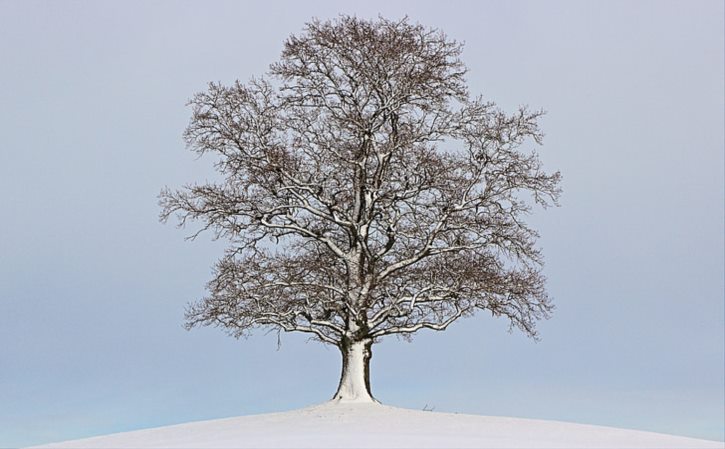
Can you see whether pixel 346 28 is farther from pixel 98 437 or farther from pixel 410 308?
pixel 98 437

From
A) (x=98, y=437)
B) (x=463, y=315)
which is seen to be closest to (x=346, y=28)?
(x=463, y=315)

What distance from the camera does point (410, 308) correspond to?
20.6 meters

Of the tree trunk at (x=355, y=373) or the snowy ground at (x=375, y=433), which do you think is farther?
the tree trunk at (x=355, y=373)

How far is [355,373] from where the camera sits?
20.5 meters

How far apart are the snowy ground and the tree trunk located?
35 cm

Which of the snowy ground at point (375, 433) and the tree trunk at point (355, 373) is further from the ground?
the tree trunk at point (355, 373)

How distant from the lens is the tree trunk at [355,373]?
2036cm

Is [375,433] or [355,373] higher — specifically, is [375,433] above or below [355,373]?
below

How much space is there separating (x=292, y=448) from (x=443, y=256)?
7.46 meters

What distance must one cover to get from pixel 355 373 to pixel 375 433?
3605 millimetres

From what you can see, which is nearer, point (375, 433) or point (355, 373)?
point (375, 433)

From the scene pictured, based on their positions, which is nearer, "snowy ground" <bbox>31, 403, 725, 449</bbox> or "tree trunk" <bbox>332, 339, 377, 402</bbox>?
"snowy ground" <bbox>31, 403, 725, 449</bbox>

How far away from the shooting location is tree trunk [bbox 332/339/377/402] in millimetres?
20359

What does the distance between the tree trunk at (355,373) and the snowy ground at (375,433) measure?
0.35 metres
